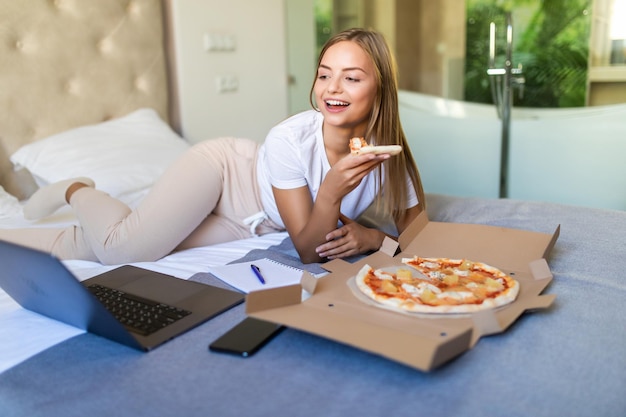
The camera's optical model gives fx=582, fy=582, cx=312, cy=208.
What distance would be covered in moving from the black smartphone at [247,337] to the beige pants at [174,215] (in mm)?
604

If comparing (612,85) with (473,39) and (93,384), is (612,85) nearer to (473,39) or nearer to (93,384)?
(473,39)

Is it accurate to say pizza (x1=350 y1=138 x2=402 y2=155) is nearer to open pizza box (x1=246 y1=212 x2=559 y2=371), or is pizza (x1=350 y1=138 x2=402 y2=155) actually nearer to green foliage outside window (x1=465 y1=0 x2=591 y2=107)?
open pizza box (x1=246 y1=212 x2=559 y2=371)

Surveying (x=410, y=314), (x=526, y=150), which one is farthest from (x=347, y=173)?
(x=526, y=150)

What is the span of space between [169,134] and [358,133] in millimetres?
1142

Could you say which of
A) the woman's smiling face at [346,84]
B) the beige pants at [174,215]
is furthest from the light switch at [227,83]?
the woman's smiling face at [346,84]

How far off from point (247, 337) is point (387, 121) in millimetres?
765

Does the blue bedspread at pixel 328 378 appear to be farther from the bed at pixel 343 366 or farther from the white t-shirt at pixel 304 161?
the white t-shirt at pixel 304 161

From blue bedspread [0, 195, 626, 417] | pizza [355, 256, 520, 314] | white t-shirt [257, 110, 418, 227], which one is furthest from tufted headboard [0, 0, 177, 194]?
pizza [355, 256, 520, 314]

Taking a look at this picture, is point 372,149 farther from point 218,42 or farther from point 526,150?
point 218,42

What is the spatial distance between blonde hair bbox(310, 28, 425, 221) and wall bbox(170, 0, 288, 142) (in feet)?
4.36

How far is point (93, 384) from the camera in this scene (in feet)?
2.60

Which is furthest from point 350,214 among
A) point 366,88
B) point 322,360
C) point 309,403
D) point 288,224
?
point 309,403

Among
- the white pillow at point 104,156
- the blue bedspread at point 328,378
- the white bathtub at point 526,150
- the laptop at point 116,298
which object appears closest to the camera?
the blue bedspread at point 328,378

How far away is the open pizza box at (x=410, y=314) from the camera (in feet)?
2.53
